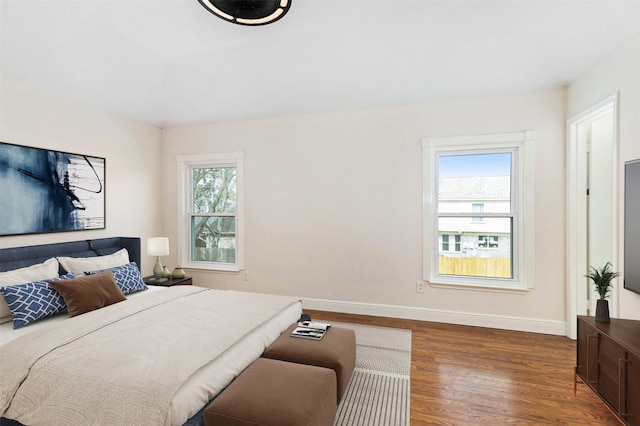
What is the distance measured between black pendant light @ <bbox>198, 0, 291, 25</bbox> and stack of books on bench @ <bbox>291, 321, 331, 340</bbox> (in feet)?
7.38

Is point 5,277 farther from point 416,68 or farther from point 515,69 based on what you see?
point 515,69

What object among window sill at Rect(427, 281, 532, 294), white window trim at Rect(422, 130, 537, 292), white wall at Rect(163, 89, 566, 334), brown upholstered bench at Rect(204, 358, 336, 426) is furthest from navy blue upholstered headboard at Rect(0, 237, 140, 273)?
window sill at Rect(427, 281, 532, 294)

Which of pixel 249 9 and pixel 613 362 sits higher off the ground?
pixel 249 9

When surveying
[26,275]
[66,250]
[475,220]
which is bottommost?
[26,275]

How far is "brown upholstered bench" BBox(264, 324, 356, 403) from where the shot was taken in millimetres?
2152

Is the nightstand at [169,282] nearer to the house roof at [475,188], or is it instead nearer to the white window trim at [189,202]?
the white window trim at [189,202]

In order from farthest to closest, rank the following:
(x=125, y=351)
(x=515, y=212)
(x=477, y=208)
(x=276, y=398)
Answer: (x=477, y=208) < (x=515, y=212) < (x=125, y=351) < (x=276, y=398)

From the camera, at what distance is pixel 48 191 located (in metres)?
3.27

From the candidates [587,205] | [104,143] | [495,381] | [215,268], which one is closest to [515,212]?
[587,205]

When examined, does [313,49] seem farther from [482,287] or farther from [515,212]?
[482,287]

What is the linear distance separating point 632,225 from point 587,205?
1.07m

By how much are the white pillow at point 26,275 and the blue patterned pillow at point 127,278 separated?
0.28 meters

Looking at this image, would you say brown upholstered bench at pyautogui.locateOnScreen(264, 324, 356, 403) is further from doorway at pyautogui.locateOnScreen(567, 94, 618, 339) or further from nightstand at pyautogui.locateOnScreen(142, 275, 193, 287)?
doorway at pyautogui.locateOnScreen(567, 94, 618, 339)

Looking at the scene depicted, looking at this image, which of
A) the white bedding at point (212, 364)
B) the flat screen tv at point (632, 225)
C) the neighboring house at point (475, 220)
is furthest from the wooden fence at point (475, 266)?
the white bedding at point (212, 364)
